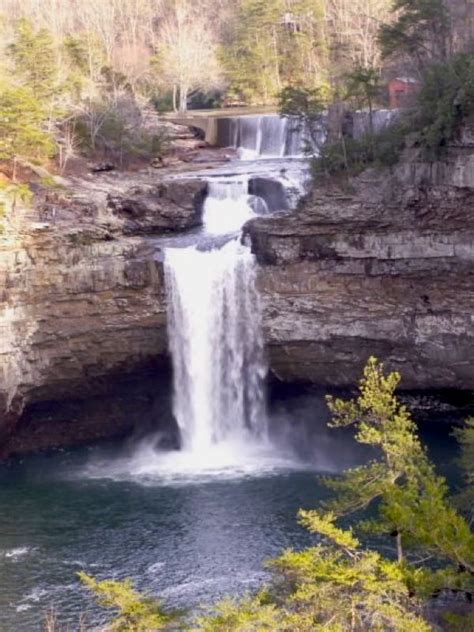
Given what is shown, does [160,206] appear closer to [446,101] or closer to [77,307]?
[77,307]

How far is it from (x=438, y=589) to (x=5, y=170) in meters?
23.7

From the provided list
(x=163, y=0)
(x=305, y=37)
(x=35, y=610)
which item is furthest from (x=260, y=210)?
(x=163, y=0)


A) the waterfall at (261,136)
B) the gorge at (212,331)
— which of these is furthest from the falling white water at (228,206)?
the waterfall at (261,136)

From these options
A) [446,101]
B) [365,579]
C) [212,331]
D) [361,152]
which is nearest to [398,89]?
[361,152]

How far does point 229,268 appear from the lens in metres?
32.6

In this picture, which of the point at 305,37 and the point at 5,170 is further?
the point at 305,37

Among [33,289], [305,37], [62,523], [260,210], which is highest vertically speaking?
[305,37]

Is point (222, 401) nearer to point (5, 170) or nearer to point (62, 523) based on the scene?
point (62, 523)

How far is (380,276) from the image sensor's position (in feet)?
103

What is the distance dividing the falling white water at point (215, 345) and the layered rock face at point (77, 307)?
2.33 ft

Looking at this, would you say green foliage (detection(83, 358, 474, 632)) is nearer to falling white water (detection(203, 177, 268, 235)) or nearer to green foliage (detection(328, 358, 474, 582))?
green foliage (detection(328, 358, 474, 582))

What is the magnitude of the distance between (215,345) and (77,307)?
5075 mm

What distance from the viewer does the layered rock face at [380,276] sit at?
30.4m

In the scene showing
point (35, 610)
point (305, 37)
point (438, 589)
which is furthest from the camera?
point (305, 37)
